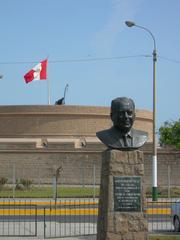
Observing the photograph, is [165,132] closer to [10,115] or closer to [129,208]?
[10,115]

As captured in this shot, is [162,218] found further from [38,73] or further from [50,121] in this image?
[50,121]

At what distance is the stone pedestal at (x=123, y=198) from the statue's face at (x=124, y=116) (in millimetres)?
521

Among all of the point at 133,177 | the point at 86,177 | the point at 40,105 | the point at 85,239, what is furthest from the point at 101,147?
the point at 133,177

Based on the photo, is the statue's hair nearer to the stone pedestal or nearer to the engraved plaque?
the stone pedestal

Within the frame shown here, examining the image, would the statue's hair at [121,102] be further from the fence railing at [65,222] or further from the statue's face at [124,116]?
the fence railing at [65,222]

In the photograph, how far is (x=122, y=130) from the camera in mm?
12039

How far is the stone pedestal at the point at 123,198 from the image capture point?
11734 millimetres

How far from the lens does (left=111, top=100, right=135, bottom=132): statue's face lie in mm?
11883

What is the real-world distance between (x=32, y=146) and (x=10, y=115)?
292 inches

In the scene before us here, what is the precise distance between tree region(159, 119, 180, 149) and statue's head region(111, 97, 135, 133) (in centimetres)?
3325

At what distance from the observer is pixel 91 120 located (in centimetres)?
5866

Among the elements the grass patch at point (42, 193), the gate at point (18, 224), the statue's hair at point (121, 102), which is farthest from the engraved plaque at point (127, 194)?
the grass patch at point (42, 193)

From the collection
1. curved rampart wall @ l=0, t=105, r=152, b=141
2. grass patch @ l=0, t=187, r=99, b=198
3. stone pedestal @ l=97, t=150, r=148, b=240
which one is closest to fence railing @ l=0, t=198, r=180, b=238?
stone pedestal @ l=97, t=150, r=148, b=240

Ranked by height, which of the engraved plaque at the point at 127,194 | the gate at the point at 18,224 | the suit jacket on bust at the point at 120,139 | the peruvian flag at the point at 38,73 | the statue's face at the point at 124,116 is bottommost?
the gate at the point at 18,224
